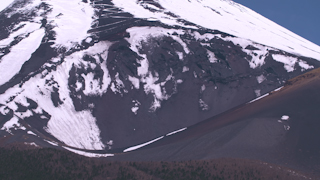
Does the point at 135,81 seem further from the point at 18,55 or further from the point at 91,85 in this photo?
the point at 18,55

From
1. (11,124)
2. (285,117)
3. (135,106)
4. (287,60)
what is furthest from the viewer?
(287,60)

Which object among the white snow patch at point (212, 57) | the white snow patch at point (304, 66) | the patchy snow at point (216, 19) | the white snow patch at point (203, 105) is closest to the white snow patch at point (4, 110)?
Answer: the white snow patch at point (203, 105)

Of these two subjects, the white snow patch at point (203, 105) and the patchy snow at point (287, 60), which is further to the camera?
the patchy snow at point (287, 60)

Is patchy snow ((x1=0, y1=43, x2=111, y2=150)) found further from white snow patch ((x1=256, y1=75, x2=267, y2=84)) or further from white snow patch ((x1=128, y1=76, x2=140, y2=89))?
white snow patch ((x1=256, y1=75, x2=267, y2=84))

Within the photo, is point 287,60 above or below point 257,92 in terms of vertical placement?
above

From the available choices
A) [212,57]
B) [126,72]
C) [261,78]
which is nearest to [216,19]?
[212,57]

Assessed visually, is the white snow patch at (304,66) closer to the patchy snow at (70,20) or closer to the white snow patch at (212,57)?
the white snow patch at (212,57)

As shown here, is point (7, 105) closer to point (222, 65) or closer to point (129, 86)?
point (129, 86)
